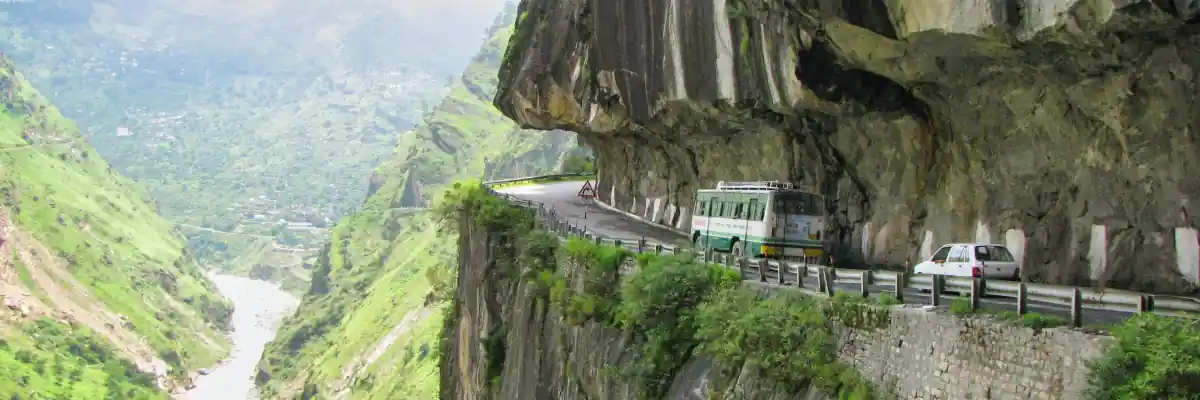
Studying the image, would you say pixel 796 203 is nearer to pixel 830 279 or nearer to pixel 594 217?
pixel 830 279

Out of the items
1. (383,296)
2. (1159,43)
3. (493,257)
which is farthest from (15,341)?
(1159,43)

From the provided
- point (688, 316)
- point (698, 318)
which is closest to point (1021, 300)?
point (698, 318)

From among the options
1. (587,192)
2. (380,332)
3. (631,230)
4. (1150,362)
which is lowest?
(380,332)

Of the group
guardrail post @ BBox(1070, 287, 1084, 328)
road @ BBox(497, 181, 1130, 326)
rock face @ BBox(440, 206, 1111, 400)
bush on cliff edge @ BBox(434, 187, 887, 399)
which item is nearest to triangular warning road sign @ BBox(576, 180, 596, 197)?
road @ BBox(497, 181, 1130, 326)

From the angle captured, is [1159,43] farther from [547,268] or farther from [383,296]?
[383,296]

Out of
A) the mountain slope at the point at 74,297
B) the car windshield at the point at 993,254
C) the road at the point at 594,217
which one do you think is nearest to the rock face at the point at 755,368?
the road at the point at 594,217
